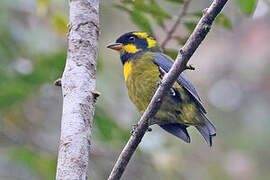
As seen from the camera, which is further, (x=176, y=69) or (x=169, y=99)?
(x=169, y=99)

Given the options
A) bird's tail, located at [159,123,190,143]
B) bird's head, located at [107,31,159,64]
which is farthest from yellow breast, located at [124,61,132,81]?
bird's tail, located at [159,123,190,143]

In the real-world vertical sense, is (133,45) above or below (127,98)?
above

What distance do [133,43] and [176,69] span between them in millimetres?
2129

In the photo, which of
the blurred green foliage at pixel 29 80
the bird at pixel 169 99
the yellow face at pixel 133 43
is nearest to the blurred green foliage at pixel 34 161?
the blurred green foliage at pixel 29 80

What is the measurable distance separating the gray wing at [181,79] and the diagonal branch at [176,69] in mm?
1217

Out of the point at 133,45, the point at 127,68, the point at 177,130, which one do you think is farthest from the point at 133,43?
the point at 177,130

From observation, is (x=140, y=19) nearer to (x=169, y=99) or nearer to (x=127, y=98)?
(x=169, y=99)

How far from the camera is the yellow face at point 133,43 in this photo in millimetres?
4152

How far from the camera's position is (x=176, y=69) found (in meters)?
2.12

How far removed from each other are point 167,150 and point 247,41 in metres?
4.69

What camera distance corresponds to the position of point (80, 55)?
2352 millimetres

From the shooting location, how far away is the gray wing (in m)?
3.50

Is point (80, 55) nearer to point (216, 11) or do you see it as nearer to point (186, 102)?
point (216, 11)

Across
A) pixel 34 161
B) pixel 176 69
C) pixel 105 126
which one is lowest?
pixel 34 161
